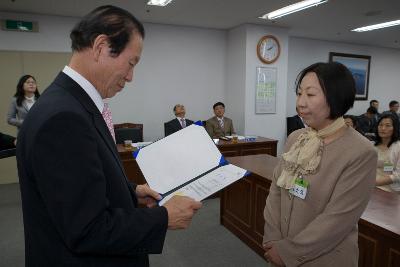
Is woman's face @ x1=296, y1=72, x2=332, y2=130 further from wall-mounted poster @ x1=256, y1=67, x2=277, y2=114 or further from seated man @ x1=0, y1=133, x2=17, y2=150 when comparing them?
wall-mounted poster @ x1=256, y1=67, x2=277, y2=114

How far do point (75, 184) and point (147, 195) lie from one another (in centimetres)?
48

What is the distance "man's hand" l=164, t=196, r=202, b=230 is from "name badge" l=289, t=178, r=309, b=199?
57cm

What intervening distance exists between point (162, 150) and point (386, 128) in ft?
7.93

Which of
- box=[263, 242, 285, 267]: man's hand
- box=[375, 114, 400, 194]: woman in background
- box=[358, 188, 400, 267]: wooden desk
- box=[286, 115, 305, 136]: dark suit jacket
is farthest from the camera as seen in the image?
box=[286, 115, 305, 136]: dark suit jacket

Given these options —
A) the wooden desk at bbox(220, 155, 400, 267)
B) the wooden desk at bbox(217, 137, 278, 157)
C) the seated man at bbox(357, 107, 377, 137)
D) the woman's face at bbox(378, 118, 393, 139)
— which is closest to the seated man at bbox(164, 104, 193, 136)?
the wooden desk at bbox(217, 137, 278, 157)

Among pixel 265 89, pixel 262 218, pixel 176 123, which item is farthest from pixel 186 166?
pixel 265 89

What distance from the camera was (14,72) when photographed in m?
4.90

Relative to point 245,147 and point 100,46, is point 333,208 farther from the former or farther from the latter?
point 245,147

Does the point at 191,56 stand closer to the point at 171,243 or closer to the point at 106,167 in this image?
the point at 171,243

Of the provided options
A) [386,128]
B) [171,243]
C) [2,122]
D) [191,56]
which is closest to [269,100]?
[191,56]

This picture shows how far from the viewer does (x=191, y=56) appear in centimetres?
612

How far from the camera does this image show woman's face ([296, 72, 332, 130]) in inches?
47.2

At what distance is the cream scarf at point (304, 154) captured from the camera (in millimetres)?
1228

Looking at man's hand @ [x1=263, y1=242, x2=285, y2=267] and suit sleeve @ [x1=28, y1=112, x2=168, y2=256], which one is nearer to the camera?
suit sleeve @ [x1=28, y1=112, x2=168, y2=256]
